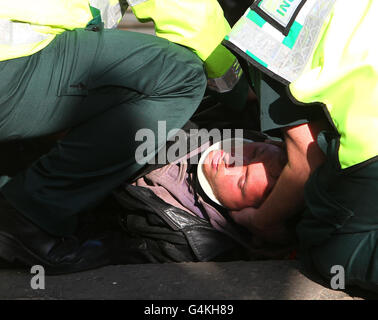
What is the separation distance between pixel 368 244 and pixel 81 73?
1106 mm

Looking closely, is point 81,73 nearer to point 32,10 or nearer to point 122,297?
point 32,10

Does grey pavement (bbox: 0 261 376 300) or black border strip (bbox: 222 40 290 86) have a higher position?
black border strip (bbox: 222 40 290 86)

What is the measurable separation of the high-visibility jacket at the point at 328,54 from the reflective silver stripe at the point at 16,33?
0.68 m

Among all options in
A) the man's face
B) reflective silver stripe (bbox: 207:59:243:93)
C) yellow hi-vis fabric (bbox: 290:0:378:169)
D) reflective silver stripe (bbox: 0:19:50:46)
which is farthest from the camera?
reflective silver stripe (bbox: 207:59:243:93)

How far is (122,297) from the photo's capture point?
1847 millimetres

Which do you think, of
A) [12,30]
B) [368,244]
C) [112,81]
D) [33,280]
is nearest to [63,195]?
[33,280]

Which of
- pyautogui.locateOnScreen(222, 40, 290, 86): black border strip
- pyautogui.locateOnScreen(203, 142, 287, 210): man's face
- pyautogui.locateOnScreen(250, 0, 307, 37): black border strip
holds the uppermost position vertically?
pyautogui.locateOnScreen(250, 0, 307, 37): black border strip

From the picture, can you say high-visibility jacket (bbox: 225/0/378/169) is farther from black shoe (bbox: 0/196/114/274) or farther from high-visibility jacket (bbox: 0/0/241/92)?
black shoe (bbox: 0/196/114/274)

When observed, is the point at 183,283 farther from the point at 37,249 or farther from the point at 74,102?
the point at 74,102

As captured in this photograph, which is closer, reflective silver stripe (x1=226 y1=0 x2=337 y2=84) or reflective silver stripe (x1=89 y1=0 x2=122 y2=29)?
reflective silver stripe (x1=226 y1=0 x2=337 y2=84)

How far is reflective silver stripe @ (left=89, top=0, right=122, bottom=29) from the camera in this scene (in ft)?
7.29

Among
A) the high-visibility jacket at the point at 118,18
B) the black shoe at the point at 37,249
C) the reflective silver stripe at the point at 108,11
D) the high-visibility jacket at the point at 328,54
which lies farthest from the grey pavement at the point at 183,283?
the reflective silver stripe at the point at 108,11

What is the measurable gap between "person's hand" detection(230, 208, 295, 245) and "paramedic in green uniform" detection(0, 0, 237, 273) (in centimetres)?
41

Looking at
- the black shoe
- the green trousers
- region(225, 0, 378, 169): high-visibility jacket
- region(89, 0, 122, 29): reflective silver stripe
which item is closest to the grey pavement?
the black shoe
